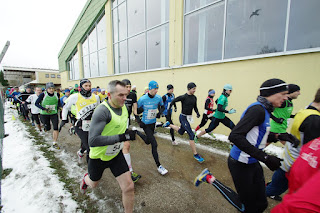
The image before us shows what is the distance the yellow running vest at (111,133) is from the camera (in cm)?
198

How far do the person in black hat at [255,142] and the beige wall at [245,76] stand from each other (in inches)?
146

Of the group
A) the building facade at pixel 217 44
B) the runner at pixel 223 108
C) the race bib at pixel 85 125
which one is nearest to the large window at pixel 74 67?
the building facade at pixel 217 44

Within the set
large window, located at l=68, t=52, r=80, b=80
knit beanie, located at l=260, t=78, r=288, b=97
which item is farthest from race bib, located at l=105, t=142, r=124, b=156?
large window, located at l=68, t=52, r=80, b=80

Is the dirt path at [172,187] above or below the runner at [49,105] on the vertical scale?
below

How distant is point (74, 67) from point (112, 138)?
22.3m

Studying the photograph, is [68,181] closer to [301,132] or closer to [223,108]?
[301,132]

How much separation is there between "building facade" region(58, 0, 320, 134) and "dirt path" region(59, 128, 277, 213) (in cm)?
283

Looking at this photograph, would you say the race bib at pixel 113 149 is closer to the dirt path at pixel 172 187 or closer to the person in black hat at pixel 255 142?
the dirt path at pixel 172 187

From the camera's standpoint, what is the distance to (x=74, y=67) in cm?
2014

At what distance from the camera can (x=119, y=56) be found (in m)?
11.8

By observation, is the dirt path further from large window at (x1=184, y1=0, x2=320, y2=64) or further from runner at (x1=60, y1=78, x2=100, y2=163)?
large window at (x1=184, y1=0, x2=320, y2=64)

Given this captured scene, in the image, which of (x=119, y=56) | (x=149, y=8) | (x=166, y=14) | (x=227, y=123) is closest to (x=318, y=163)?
(x=227, y=123)

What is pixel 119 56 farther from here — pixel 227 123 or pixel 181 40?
pixel 227 123

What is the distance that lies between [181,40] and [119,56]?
255 inches
